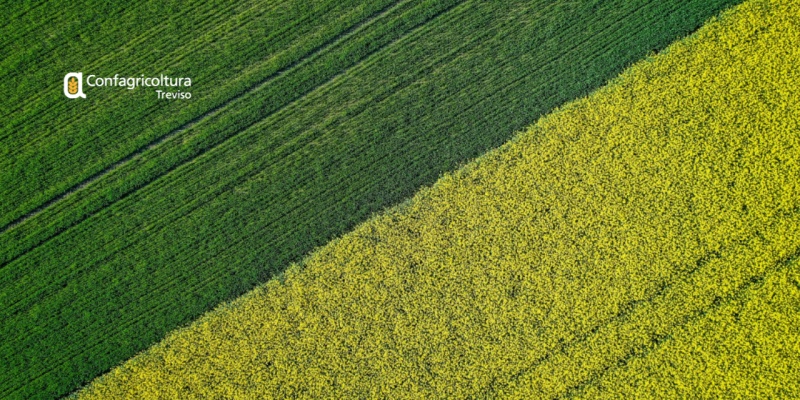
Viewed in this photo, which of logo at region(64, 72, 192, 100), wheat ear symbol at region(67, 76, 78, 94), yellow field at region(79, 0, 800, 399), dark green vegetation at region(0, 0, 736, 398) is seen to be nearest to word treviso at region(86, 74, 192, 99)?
logo at region(64, 72, 192, 100)

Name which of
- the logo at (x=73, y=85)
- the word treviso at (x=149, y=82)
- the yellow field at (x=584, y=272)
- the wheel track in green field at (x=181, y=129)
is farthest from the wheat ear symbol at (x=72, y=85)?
the yellow field at (x=584, y=272)

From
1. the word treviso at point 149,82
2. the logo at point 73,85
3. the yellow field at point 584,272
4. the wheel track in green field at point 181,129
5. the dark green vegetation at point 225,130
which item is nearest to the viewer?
the yellow field at point 584,272

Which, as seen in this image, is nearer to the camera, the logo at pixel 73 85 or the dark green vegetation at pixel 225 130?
the dark green vegetation at pixel 225 130

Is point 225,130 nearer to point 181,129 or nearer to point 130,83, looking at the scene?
point 181,129

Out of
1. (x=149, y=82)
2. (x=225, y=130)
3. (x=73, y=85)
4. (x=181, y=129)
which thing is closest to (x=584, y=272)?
(x=225, y=130)

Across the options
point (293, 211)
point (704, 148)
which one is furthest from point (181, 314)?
point (704, 148)

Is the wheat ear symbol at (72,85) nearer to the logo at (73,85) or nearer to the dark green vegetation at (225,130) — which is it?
the logo at (73,85)

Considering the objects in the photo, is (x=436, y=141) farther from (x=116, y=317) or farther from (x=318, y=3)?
(x=116, y=317)
